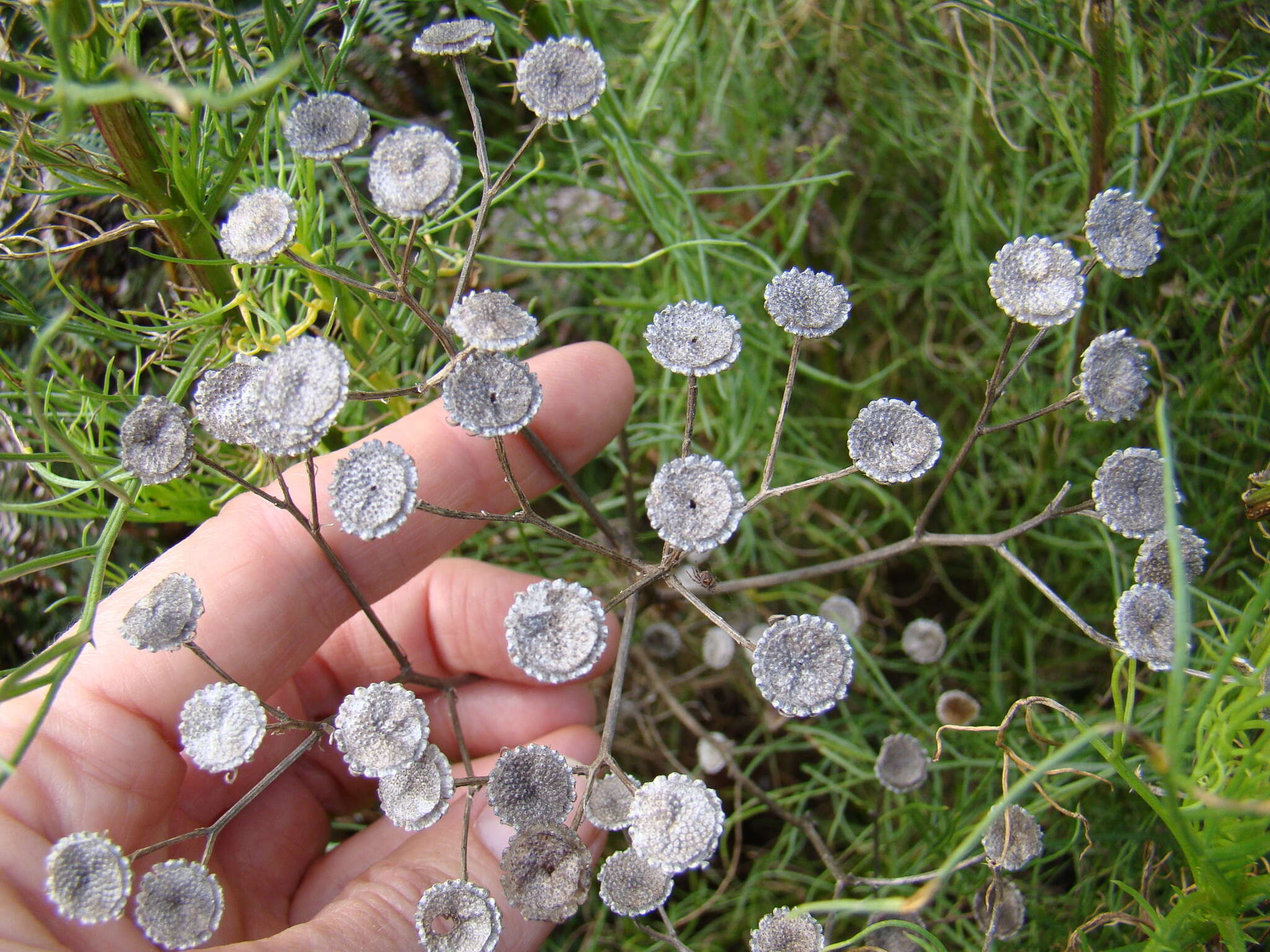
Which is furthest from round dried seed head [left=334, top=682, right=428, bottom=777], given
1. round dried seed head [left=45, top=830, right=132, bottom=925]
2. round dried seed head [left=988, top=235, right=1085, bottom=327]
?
round dried seed head [left=988, top=235, right=1085, bottom=327]

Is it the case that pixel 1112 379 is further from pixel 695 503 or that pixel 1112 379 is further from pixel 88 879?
pixel 88 879

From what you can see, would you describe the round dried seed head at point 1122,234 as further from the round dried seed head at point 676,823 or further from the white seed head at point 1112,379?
the round dried seed head at point 676,823

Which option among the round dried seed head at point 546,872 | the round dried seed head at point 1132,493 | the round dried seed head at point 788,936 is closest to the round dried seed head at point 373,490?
the round dried seed head at point 546,872

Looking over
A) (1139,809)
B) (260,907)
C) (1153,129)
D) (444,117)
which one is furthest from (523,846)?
(1153,129)

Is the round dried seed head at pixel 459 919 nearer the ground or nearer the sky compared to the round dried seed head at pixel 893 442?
nearer the ground

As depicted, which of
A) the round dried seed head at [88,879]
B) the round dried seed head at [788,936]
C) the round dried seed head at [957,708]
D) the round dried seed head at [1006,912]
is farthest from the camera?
the round dried seed head at [957,708]

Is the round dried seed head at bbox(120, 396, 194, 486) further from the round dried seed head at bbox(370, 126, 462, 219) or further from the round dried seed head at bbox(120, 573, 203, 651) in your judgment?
the round dried seed head at bbox(370, 126, 462, 219)
